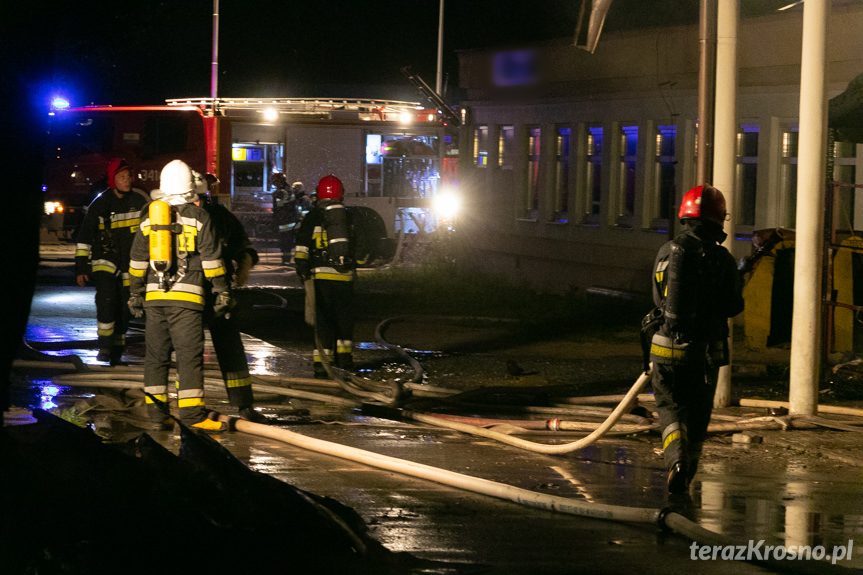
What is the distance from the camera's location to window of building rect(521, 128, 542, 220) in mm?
20870

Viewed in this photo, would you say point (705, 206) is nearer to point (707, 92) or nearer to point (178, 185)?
point (707, 92)

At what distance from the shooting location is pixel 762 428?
768cm

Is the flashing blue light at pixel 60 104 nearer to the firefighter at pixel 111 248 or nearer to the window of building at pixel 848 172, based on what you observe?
the firefighter at pixel 111 248

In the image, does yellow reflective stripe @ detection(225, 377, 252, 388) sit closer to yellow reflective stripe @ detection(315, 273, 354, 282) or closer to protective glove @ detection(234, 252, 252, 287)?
protective glove @ detection(234, 252, 252, 287)

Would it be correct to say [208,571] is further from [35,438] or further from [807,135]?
[807,135]

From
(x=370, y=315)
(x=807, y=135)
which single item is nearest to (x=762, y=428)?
(x=807, y=135)

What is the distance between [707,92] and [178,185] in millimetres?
3947

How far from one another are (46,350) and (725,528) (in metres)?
7.29

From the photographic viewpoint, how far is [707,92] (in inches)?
329

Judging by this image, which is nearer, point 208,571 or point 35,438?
point 208,571

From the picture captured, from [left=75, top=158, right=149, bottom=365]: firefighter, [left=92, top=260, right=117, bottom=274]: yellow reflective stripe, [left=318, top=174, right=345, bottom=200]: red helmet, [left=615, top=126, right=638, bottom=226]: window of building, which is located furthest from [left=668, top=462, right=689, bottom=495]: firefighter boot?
[left=615, top=126, right=638, bottom=226]: window of building

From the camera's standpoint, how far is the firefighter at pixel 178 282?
23.9 ft

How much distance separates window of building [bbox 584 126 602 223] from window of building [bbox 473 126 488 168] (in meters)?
3.60
